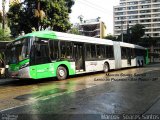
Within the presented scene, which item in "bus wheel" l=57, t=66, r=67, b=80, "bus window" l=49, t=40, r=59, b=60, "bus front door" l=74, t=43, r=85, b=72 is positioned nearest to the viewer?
"bus window" l=49, t=40, r=59, b=60

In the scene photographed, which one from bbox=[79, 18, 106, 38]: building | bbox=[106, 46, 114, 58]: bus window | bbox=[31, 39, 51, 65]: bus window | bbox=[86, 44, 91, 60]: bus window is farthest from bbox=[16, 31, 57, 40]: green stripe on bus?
bbox=[79, 18, 106, 38]: building

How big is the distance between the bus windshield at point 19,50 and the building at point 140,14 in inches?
4773

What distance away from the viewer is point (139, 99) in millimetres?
10078

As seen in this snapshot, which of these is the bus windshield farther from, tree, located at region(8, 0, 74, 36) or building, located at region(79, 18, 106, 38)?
building, located at region(79, 18, 106, 38)

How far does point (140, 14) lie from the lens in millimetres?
146000

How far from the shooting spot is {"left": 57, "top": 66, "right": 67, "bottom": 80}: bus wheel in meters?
18.7

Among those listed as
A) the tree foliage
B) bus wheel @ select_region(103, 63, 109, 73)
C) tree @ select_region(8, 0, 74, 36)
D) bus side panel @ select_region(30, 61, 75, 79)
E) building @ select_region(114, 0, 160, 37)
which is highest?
building @ select_region(114, 0, 160, 37)

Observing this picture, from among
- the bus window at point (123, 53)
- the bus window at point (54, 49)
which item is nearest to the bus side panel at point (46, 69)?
the bus window at point (54, 49)

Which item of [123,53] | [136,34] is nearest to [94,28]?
[136,34]

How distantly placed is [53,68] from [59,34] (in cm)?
254

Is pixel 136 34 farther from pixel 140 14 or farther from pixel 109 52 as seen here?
pixel 140 14

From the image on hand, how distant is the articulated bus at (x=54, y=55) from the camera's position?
54.9ft

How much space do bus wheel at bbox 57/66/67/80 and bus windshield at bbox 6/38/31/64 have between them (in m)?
2.85

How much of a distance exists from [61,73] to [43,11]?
10.3m
